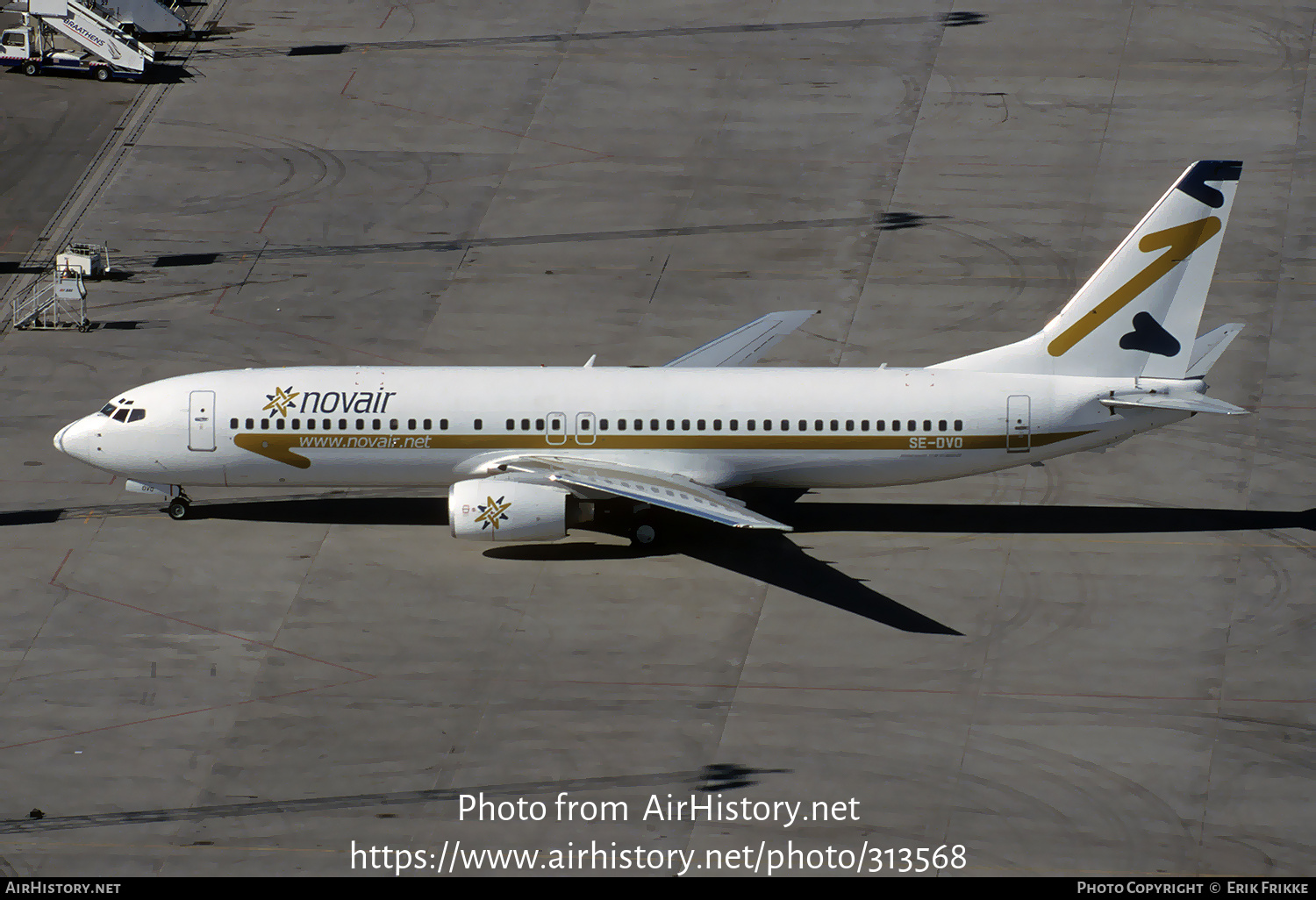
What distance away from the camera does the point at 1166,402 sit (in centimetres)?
4934

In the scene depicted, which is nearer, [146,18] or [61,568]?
[61,568]

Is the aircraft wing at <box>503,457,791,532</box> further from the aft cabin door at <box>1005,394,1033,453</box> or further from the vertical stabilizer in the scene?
the vertical stabilizer

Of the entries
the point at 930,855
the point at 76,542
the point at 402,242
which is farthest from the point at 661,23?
the point at 930,855

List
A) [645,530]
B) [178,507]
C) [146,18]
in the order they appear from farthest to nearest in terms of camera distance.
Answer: [146,18] → [178,507] → [645,530]

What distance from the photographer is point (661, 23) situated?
80875 mm

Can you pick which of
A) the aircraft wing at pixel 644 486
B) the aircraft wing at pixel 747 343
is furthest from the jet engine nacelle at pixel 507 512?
the aircraft wing at pixel 747 343

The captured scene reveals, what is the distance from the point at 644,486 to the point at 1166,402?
14.6 m

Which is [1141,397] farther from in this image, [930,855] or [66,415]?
[66,415]

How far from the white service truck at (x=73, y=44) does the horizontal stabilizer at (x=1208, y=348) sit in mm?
47339

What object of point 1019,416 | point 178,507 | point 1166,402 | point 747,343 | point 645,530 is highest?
point 1166,402

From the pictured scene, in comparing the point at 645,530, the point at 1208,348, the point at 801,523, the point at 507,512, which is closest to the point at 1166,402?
the point at 1208,348

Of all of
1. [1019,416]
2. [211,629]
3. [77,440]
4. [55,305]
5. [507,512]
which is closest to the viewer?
[211,629]

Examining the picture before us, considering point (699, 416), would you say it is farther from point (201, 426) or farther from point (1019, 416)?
point (201, 426)

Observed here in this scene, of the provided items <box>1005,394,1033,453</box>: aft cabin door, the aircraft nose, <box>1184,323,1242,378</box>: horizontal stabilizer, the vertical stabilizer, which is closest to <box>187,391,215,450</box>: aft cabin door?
the aircraft nose
